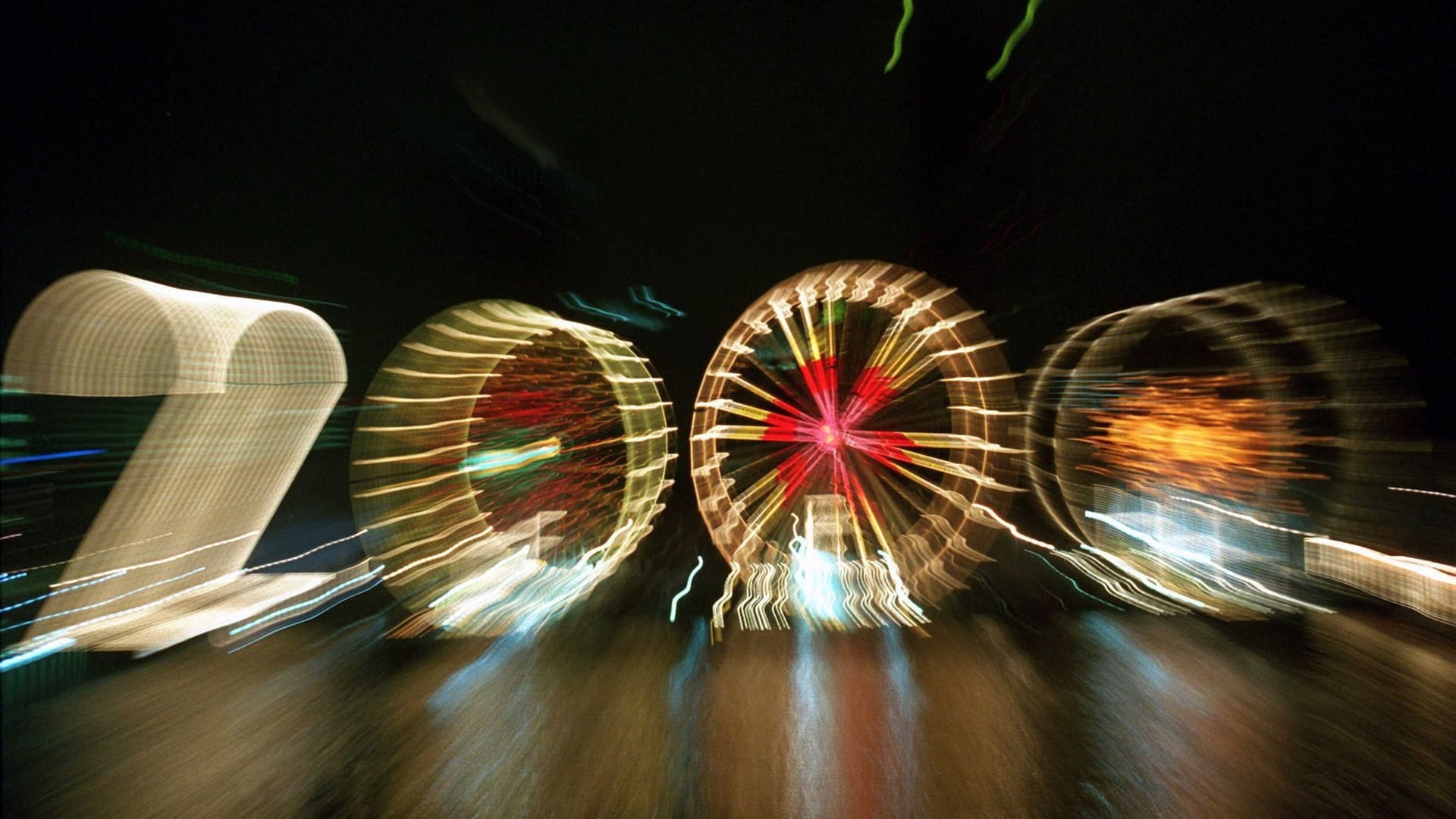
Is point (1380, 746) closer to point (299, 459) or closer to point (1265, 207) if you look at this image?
point (1265, 207)

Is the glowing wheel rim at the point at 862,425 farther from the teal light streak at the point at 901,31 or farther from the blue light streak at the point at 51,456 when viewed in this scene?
the blue light streak at the point at 51,456

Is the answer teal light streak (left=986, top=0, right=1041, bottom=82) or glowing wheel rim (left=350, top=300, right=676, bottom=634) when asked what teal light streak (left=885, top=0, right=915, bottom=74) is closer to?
teal light streak (left=986, top=0, right=1041, bottom=82)

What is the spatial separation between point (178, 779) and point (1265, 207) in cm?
845

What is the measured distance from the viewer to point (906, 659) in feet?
13.6

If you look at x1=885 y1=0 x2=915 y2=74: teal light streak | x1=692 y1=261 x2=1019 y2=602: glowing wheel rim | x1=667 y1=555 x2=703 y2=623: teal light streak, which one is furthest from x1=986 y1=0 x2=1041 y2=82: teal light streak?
x1=667 y1=555 x2=703 y2=623: teal light streak

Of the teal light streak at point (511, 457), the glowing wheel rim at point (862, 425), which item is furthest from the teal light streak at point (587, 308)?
the teal light streak at point (511, 457)

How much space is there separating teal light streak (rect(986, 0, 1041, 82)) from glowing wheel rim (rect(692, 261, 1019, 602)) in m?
1.75

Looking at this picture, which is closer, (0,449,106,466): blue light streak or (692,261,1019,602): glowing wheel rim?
(0,449,106,466): blue light streak

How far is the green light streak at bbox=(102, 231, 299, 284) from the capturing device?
527 cm

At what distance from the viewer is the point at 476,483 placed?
7.72m

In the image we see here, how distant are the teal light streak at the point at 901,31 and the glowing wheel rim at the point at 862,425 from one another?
1.48m

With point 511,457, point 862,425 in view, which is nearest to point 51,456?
point 511,457

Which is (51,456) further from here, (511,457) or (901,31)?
(901,31)

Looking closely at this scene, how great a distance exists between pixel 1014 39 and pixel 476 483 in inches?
237
